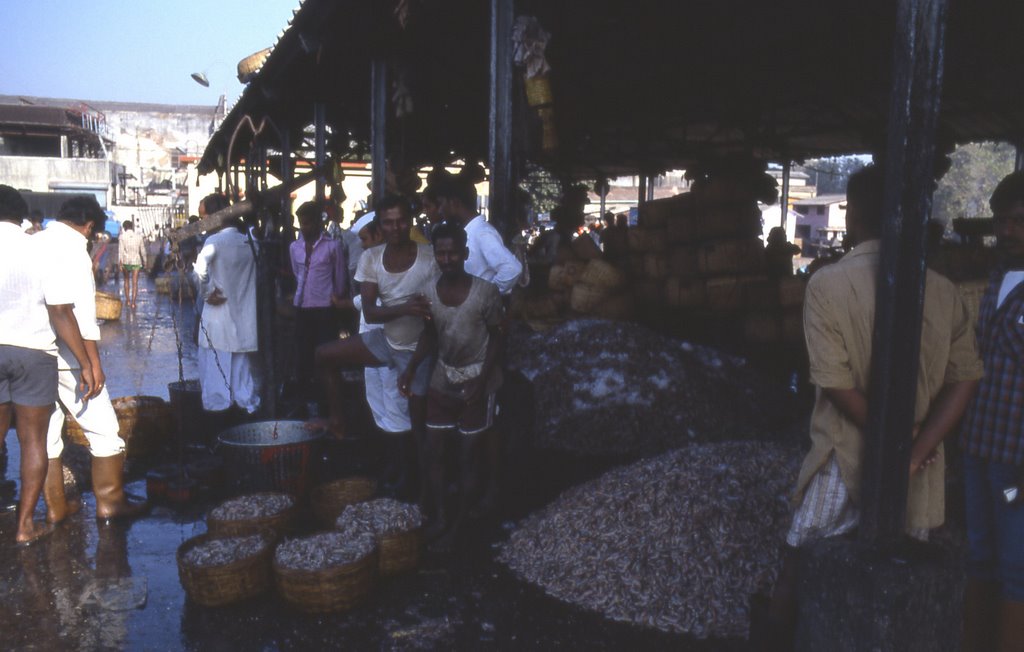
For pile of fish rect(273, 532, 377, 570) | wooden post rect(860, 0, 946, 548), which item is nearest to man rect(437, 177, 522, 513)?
pile of fish rect(273, 532, 377, 570)

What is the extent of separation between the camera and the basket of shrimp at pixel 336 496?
5107 mm

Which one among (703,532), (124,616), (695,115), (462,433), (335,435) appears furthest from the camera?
(695,115)

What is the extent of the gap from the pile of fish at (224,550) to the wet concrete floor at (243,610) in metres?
0.24

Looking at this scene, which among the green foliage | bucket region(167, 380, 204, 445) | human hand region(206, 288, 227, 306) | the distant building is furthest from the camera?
the green foliage

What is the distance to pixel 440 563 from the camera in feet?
15.4

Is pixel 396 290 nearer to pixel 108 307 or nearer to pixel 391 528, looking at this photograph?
pixel 391 528

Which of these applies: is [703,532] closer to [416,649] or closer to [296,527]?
[416,649]

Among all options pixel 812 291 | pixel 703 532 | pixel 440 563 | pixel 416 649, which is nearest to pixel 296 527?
pixel 440 563

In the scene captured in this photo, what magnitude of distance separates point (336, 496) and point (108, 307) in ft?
40.3

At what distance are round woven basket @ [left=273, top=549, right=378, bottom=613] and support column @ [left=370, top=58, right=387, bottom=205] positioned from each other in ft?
15.5

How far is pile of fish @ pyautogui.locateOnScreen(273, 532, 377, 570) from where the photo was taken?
405 cm

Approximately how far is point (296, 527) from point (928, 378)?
3758 millimetres

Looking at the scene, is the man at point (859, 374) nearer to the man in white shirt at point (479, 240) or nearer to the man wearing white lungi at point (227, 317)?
the man in white shirt at point (479, 240)

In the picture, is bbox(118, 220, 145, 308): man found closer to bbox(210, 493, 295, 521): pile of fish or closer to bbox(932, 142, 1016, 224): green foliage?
bbox(210, 493, 295, 521): pile of fish
